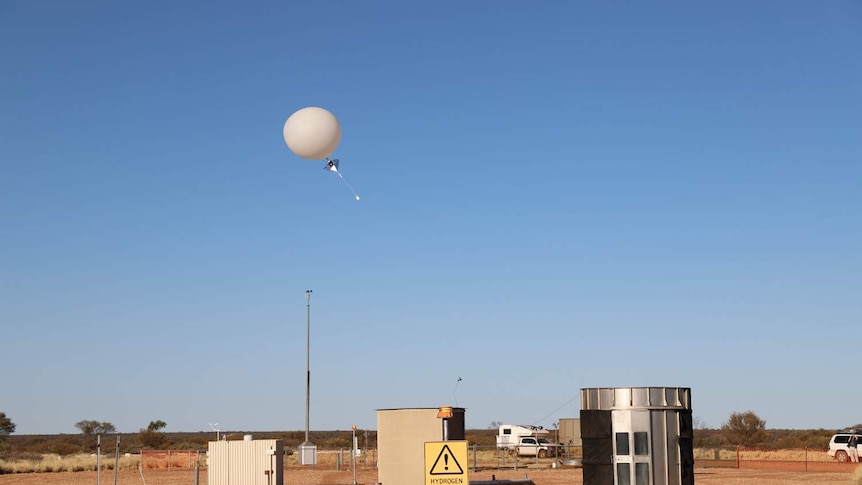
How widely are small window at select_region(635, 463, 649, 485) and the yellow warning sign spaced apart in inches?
288

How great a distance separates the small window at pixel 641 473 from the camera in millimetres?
20812

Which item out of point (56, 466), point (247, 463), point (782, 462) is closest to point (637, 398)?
point (247, 463)

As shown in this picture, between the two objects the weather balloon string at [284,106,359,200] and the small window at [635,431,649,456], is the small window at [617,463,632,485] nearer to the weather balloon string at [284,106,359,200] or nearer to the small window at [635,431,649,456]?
the small window at [635,431,649,456]

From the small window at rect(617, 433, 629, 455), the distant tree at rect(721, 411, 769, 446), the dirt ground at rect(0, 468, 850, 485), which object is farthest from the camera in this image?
the distant tree at rect(721, 411, 769, 446)

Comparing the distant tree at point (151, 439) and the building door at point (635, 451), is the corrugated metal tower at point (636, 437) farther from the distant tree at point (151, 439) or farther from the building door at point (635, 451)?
the distant tree at point (151, 439)

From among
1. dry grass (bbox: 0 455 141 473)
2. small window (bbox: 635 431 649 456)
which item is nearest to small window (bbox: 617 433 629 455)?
small window (bbox: 635 431 649 456)

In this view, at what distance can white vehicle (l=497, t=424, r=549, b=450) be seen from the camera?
7181 cm

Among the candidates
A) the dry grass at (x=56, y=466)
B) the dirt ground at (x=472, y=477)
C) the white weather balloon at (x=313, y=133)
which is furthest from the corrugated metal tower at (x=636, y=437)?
the dry grass at (x=56, y=466)

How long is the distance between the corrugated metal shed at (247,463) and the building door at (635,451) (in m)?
13.2

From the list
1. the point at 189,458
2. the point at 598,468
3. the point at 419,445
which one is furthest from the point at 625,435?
the point at 189,458

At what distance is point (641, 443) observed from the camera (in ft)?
68.5

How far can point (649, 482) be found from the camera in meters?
20.8

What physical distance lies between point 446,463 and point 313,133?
12312 mm

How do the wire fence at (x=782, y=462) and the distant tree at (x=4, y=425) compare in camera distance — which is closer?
the wire fence at (x=782, y=462)
